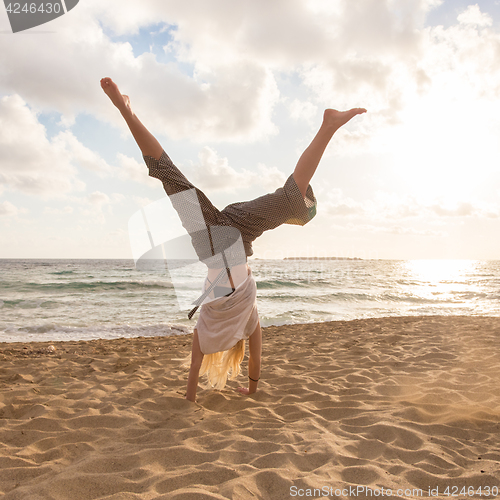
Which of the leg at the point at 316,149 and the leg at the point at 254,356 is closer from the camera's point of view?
the leg at the point at 316,149

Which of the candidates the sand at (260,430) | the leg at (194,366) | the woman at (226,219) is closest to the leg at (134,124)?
the woman at (226,219)

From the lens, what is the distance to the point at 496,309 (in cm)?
1241

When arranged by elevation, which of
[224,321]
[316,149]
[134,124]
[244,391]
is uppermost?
Answer: [134,124]

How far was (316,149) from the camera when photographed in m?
2.30

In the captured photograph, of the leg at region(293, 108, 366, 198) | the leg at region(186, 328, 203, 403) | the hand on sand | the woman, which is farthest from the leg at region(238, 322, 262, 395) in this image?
the leg at region(293, 108, 366, 198)

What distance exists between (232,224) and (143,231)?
65cm

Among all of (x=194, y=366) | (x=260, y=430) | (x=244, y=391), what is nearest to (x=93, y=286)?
(x=244, y=391)

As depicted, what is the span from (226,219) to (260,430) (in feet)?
4.97

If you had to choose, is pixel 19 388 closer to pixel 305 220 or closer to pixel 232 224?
pixel 232 224

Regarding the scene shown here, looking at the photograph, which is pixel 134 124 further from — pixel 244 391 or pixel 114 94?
pixel 244 391

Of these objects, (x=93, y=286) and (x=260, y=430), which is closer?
(x=260, y=430)

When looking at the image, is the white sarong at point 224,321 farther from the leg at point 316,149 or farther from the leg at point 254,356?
the leg at point 316,149

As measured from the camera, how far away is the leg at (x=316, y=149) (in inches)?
90.4

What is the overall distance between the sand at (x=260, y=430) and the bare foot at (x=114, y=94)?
2.17m
